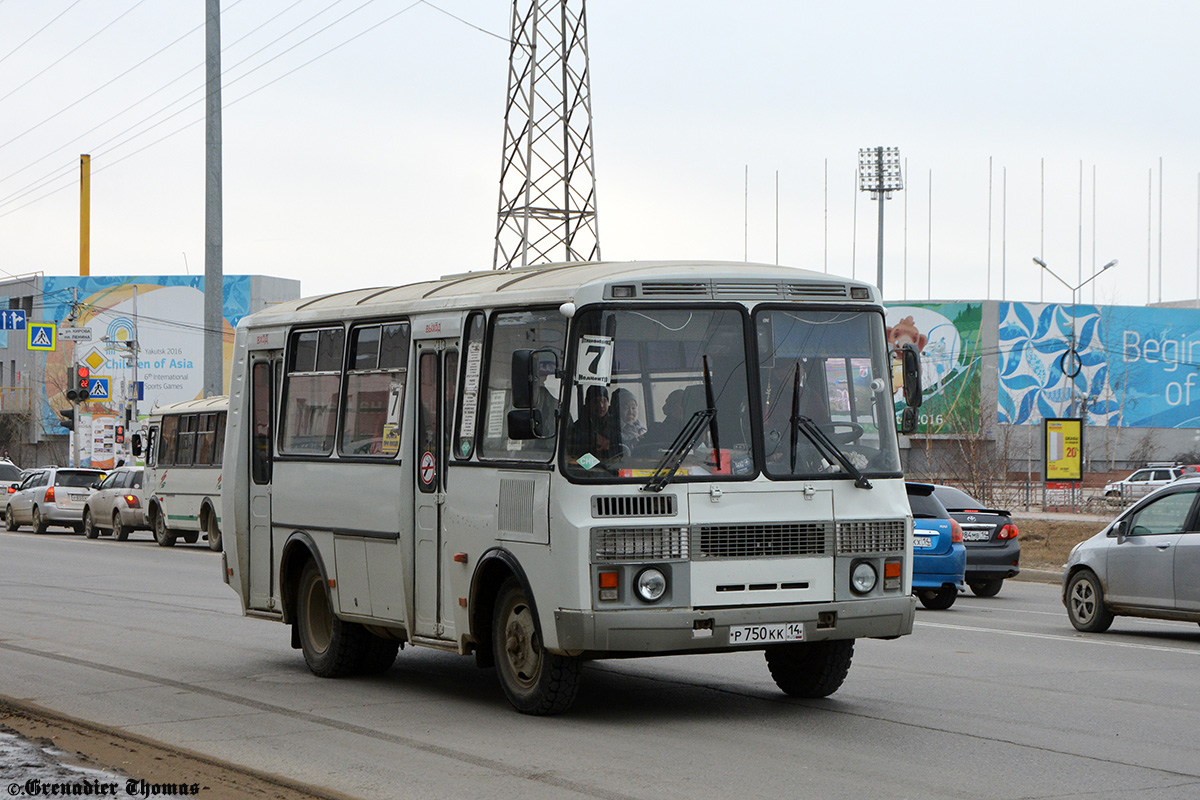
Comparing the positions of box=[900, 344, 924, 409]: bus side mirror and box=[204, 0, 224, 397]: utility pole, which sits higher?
box=[204, 0, 224, 397]: utility pole

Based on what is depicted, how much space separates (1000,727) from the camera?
372 inches

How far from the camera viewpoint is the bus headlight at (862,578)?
31.4 ft

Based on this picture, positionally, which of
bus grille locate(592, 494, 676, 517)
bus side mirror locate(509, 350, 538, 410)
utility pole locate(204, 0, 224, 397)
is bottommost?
bus grille locate(592, 494, 676, 517)

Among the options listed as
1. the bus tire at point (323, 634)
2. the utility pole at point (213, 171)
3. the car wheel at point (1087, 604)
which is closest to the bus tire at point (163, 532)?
the utility pole at point (213, 171)

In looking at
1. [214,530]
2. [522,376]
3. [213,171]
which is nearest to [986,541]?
[522,376]

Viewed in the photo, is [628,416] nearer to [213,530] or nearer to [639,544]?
[639,544]

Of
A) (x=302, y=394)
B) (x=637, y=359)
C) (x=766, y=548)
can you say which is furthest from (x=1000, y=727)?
(x=302, y=394)

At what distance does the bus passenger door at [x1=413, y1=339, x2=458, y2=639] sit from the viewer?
10.5m

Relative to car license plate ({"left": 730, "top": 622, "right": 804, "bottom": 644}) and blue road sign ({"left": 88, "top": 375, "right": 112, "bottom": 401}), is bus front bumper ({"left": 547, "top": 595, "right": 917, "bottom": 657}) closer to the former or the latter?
car license plate ({"left": 730, "top": 622, "right": 804, "bottom": 644})

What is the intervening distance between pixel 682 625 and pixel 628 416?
1.25 metres

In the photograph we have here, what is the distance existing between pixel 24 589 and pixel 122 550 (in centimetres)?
1098

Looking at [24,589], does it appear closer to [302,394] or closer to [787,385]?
[302,394]

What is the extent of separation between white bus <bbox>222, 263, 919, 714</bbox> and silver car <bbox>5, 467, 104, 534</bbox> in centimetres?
3143

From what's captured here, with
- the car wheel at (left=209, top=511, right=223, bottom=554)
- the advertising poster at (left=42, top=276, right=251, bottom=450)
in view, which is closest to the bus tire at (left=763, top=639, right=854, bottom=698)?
the car wheel at (left=209, top=511, right=223, bottom=554)
